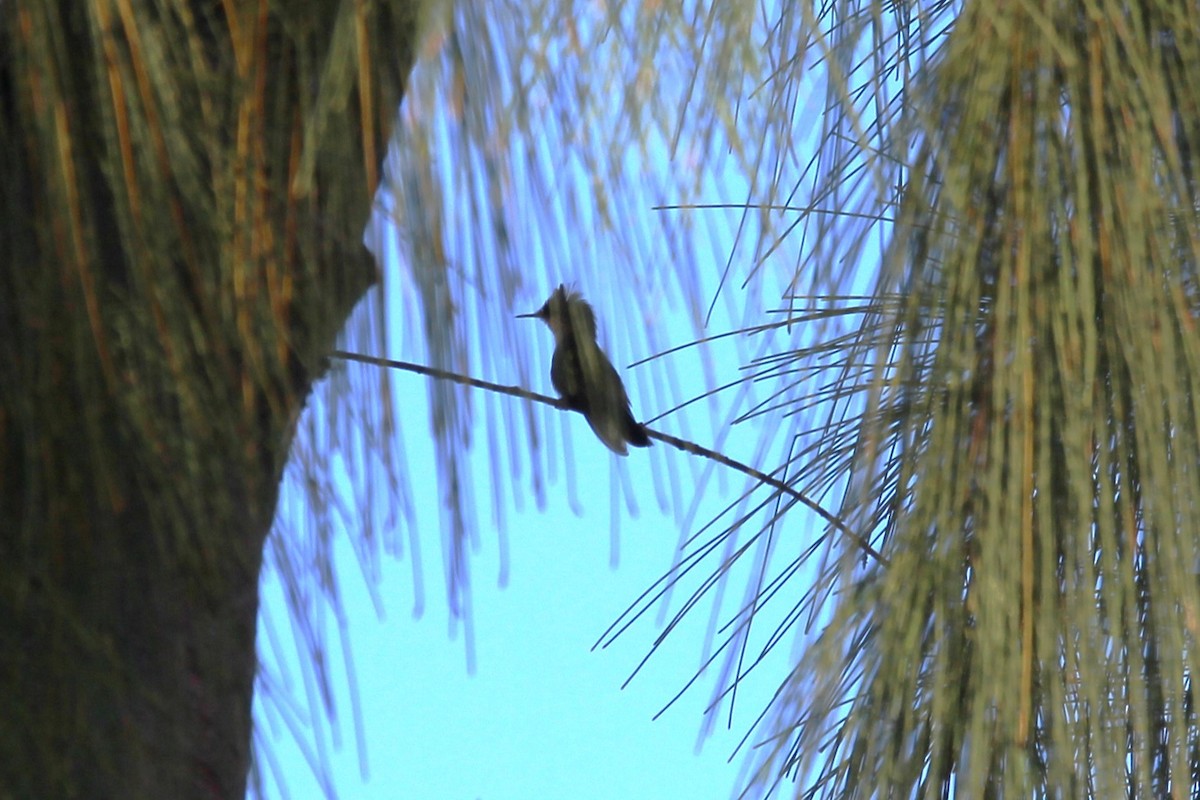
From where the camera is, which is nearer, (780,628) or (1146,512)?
(1146,512)

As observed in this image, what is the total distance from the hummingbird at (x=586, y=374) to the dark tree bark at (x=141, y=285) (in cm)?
10

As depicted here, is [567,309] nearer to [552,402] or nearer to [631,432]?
[552,402]

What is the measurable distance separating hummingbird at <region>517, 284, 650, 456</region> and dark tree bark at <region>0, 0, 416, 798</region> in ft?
0.34

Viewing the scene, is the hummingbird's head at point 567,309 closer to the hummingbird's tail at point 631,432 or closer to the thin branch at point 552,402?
the thin branch at point 552,402

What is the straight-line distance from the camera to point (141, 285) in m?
0.55

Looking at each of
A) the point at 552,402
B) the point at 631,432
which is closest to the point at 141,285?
the point at 552,402

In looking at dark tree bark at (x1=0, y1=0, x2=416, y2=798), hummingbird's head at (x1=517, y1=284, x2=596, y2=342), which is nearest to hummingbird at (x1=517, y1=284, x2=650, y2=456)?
hummingbird's head at (x1=517, y1=284, x2=596, y2=342)

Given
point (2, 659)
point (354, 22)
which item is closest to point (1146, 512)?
point (354, 22)

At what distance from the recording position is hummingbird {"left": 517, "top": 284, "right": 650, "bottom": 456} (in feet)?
2.08

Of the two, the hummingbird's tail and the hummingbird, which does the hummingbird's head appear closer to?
the hummingbird

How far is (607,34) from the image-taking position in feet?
1.94

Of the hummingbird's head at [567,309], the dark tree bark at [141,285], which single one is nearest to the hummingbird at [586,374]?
the hummingbird's head at [567,309]

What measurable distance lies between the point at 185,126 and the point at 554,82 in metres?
0.15

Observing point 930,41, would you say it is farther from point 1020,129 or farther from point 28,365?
point 28,365
